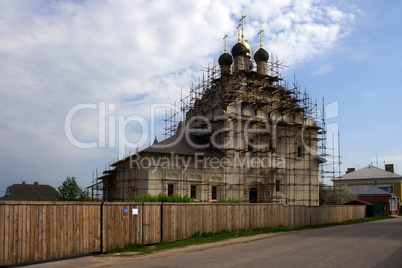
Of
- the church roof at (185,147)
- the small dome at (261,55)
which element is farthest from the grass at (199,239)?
the small dome at (261,55)

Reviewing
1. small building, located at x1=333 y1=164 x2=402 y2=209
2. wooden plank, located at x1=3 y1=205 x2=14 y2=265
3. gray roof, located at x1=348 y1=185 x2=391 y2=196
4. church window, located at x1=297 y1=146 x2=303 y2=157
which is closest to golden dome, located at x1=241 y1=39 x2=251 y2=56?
church window, located at x1=297 y1=146 x2=303 y2=157

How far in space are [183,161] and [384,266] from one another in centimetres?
1714

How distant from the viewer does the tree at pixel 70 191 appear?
35.8 meters

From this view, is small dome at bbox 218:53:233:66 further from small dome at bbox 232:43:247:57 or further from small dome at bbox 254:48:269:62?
small dome at bbox 254:48:269:62

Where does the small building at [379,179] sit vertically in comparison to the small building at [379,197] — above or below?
above

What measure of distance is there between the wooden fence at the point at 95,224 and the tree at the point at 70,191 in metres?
22.9

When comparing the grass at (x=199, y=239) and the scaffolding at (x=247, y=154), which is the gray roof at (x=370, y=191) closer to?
the scaffolding at (x=247, y=154)

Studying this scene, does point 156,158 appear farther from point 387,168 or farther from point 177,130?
point 387,168

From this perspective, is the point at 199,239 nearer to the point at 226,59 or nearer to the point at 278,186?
the point at 278,186

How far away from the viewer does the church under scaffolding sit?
2556 cm

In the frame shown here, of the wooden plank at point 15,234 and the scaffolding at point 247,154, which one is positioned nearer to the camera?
the wooden plank at point 15,234

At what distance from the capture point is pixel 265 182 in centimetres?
2964

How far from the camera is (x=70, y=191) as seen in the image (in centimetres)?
3603

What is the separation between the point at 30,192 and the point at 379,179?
172 ft
